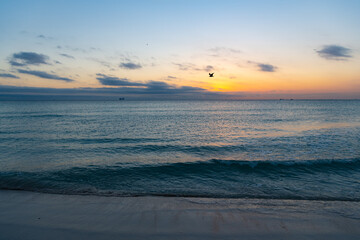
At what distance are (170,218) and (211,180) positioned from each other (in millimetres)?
5353

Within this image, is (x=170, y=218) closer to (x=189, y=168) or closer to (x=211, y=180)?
(x=211, y=180)

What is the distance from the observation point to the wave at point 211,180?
10367mm

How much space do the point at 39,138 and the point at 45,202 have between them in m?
20.8

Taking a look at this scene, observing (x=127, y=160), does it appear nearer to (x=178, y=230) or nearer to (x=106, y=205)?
(x=106, y=205)

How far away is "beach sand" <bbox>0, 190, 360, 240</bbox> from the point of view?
6.37 m

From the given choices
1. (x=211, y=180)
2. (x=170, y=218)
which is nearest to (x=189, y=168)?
(x=211, y=180)

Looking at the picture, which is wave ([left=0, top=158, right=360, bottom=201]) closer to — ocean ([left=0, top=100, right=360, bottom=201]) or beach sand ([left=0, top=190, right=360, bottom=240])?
ocean ([left=0, top=100, right=360, bottom=201])

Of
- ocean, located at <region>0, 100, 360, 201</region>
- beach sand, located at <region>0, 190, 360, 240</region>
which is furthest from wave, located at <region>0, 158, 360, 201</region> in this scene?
beach sand, located at <region>0, 190, 360, 240</region>

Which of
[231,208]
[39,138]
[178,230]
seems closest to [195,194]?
[231,208]

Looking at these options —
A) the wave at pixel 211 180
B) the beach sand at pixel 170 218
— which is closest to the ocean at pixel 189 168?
the wave at pixel 211 180

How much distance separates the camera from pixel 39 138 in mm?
25531

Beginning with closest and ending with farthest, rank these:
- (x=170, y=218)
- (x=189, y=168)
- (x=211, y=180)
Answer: (x=170, y=218)
(x=211, y=180)
(x=189, y=168)

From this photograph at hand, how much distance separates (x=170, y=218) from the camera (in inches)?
290

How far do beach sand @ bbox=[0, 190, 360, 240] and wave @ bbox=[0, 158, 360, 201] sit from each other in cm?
117
